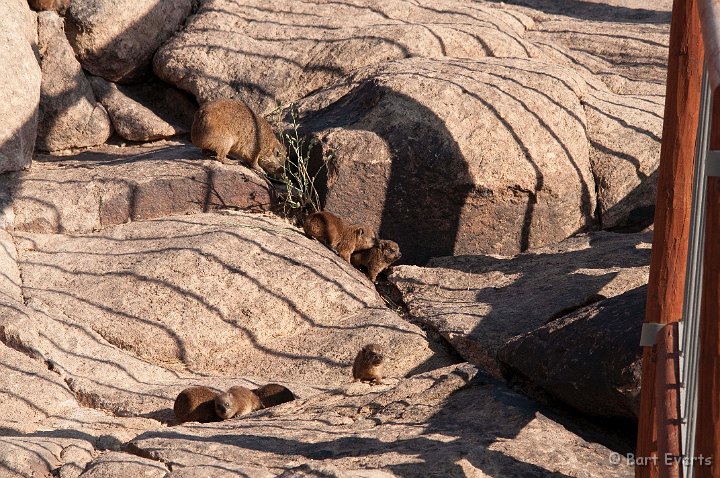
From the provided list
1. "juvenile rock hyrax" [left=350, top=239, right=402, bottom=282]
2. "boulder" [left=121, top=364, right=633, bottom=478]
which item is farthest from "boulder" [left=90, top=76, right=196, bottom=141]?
"boulder" [left=121, top=364, right=633, bottom=478]

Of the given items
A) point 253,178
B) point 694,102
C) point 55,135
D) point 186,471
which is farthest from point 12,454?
point 55,135

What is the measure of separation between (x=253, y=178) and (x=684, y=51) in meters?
5.84

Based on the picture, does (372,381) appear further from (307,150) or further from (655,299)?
(307,150)

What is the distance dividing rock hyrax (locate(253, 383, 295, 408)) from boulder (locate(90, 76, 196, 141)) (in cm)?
507

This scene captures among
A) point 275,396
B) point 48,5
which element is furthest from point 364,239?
point 48,5

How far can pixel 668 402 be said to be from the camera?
327 cm

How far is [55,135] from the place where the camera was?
10.4 meters

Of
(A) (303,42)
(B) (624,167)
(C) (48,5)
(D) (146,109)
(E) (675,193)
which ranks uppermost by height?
(A) (303,42)

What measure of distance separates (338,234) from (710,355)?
6.26 m

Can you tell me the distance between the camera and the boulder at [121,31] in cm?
1067

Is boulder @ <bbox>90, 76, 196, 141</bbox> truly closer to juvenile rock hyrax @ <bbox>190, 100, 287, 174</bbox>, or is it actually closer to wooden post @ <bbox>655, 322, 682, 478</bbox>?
juvenile rock hyrax @ <bbox>190, 100, 287, 174</bbox>

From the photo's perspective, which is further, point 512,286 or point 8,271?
point 512,286

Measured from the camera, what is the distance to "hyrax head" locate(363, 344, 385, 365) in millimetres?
6598

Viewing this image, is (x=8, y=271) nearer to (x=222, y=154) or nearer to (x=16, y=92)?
(x=16, y=92)
